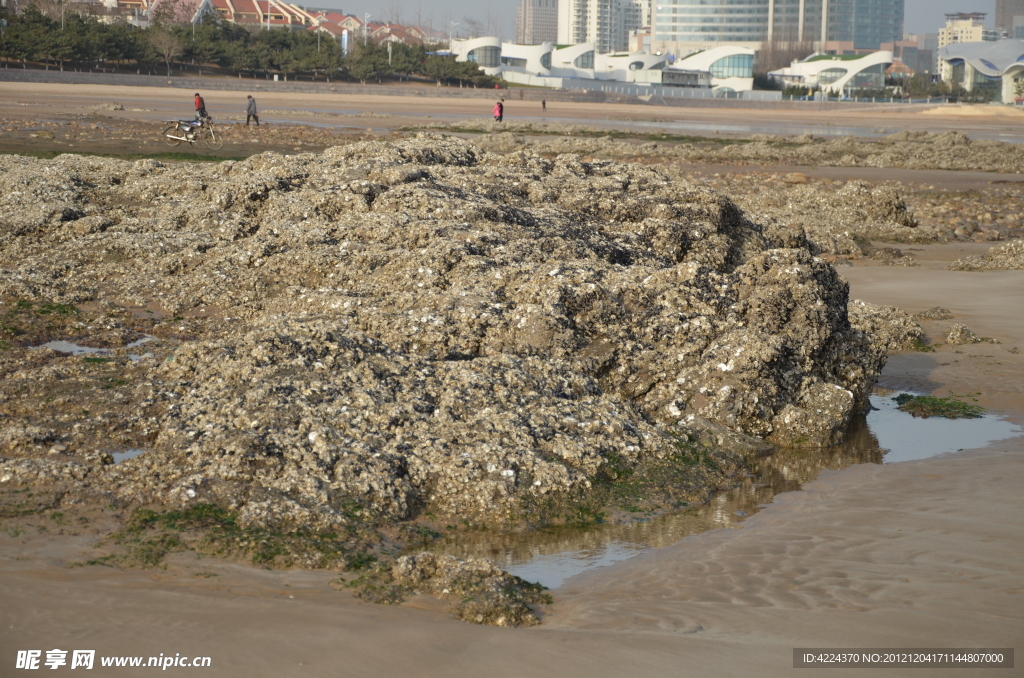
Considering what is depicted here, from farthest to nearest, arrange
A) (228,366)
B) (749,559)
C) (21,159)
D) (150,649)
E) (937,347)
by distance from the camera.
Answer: (21,159) → (937,347) → (228,366) → (749,559) → (150,649)

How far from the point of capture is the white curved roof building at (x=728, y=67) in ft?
428

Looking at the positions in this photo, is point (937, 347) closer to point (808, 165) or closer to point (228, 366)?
point (228, 366)

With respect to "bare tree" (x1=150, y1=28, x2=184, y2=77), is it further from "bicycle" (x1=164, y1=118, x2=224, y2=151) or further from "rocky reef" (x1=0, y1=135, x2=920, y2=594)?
"rocky reef" (x1=0, y1=135, x2=920, y2=594)

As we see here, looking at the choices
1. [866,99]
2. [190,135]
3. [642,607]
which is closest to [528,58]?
[866,99]

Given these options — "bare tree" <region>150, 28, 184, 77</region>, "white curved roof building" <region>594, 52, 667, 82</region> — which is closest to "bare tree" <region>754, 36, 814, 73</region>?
"white curved roof building" <region>594, 52, 667, 82</region>

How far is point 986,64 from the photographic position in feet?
389

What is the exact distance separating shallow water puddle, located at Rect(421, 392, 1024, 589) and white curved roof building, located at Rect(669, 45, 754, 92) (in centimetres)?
12810

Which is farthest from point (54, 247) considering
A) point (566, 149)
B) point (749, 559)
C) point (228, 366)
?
point (566, 149)

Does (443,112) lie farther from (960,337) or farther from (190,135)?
(960,337)

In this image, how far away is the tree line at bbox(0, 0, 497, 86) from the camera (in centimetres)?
7581

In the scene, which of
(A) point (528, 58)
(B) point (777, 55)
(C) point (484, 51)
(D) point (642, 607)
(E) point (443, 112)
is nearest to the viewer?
(D) point (642, 607)

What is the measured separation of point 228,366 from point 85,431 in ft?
3.44

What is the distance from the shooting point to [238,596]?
15.4 feet

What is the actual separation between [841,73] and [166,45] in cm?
9729
